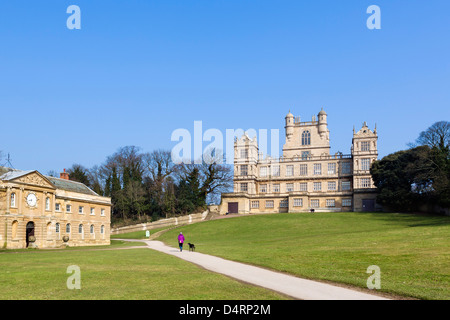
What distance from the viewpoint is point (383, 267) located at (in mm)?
21844

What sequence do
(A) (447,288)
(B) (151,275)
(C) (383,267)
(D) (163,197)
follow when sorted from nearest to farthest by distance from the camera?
(A) (447,288) < (B) (151,275) < (C) (383,267) < (D) (163,197)

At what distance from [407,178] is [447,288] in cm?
5768

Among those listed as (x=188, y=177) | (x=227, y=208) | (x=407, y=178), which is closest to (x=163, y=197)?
(x=188, y=177)

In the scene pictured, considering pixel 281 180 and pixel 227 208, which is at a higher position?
pixel 281 180

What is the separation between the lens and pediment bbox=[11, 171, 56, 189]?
4600 cm

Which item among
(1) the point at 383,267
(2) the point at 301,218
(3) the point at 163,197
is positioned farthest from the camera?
(3) the point at 163,197

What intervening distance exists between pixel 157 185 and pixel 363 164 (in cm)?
4005

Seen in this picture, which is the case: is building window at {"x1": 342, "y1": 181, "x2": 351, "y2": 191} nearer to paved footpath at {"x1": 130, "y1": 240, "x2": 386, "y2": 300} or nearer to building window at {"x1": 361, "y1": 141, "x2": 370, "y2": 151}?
building window at {"x1": 361, "y1": 141, "x2": 370, "y2": 151}

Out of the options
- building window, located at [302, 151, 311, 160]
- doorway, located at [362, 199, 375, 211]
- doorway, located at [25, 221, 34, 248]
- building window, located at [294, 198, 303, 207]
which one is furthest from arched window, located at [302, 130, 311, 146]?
doorway, located at [25, 221, 34, 248]

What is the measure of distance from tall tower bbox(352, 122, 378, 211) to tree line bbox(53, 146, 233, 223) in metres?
25.1

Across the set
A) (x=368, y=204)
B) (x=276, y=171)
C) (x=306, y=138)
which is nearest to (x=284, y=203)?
(x=276, y=171)

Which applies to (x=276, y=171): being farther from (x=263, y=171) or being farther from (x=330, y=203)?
(x=330, y=203)
